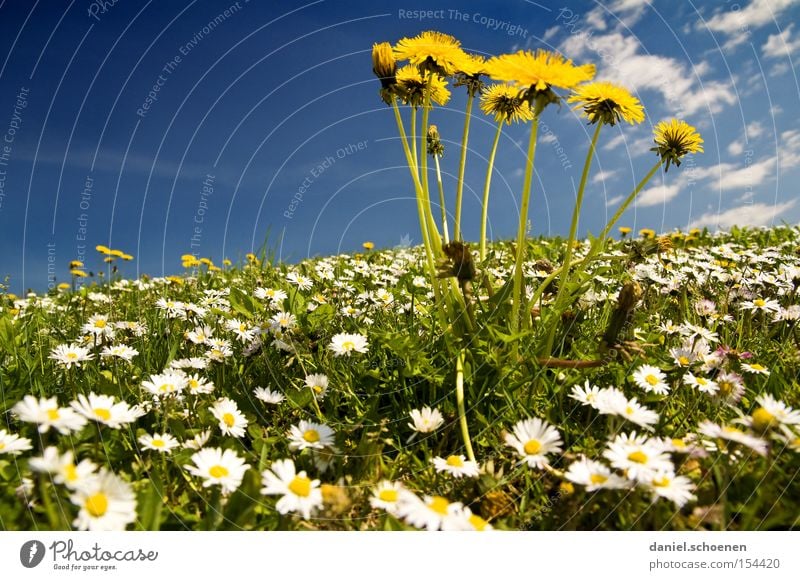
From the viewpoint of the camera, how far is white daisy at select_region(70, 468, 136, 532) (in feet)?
4.23

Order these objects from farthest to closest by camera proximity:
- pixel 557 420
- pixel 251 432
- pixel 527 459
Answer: pixel 557 420, pixel 251 432, pixel 527 459

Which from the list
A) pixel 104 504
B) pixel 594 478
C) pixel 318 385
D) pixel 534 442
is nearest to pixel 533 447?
pixel 534 442

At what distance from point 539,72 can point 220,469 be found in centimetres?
172

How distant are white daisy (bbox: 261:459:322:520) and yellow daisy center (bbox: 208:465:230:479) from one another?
16 centimetres

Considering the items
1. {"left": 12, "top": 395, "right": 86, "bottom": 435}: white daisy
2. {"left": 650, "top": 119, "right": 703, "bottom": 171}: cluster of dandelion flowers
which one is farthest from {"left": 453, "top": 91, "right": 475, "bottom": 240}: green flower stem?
{"left": 12, "top": 395, "right": 86, "bottom": 435}: white daisy

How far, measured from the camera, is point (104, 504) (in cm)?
131

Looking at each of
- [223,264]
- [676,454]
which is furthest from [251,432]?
[223,264]

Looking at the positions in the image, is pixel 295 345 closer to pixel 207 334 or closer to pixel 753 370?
pixel 207 334

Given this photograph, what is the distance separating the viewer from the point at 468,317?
7.30 feet

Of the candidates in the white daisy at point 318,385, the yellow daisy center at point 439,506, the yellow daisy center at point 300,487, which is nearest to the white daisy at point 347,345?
the white daisy at point 318,385

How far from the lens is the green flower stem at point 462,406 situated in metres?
1.81

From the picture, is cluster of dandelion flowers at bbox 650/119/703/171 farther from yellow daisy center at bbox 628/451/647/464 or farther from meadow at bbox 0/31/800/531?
yellow daisy center at bbox 628/451/647/464

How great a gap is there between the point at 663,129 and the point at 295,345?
201cm

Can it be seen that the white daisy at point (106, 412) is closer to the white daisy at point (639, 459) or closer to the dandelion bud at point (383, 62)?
the white daisy at point (639, 459)
